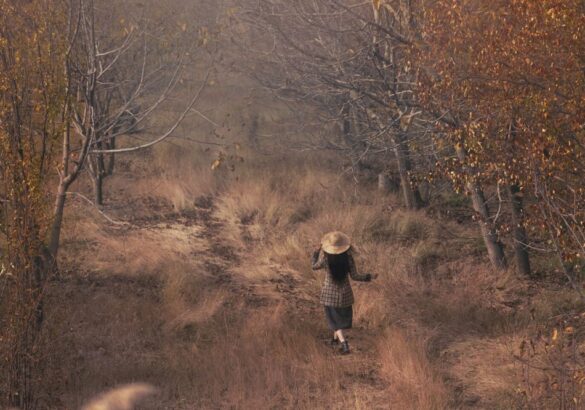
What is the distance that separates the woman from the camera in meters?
7.61

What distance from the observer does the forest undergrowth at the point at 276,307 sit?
265 inches

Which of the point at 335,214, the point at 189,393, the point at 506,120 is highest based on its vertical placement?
the point at 506,120

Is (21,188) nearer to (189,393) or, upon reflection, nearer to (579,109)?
(189,393)

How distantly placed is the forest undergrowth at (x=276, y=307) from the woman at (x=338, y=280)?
0.38 meters

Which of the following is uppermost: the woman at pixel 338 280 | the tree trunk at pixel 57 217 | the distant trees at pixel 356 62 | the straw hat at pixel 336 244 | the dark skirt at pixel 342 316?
the distant trees at pixel 356 62

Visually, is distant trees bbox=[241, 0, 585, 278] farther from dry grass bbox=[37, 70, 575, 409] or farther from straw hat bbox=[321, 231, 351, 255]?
straw hat bbox=[321, 231, 351, 255]

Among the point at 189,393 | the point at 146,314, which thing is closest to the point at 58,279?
the point at 146,314

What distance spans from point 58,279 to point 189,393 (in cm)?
415

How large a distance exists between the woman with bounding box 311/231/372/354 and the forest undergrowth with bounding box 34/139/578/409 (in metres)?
0.38

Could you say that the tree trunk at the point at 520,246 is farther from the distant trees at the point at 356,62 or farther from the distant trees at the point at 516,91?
the distant trees at the point at 356,62

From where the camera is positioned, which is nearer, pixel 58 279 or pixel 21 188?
pixel 21 188

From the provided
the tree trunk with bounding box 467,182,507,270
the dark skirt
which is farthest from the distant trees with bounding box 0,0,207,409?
the tree trunk with bounding box 467,182,507,270

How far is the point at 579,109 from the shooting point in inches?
256

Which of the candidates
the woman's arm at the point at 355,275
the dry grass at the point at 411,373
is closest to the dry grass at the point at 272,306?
the dry grass at the point at 411,373
